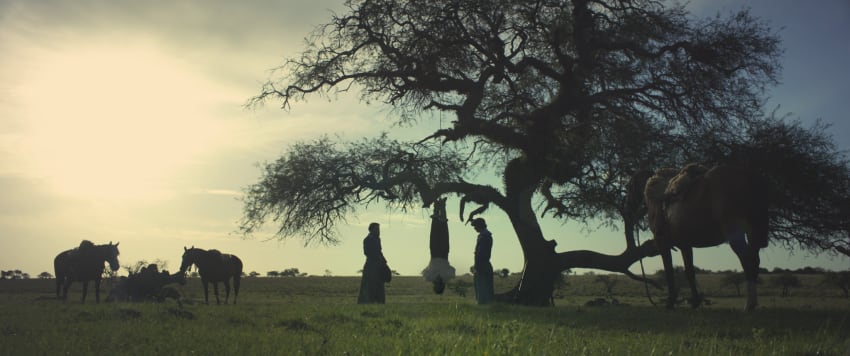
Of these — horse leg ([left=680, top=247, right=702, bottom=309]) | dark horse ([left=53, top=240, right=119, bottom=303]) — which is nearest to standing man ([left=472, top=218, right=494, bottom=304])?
horse leg ([left=680, top=247, right=702, bottom=309])

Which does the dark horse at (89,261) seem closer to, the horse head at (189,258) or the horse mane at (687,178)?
the horse head at (189,258)

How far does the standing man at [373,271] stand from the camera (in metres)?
21.4

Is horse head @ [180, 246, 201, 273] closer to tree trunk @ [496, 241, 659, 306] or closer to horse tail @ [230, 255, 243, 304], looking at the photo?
horse tail @ [230, 255, 243, 304]

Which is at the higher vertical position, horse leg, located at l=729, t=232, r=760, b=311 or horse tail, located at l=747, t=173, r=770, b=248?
horse tail, located at l=747, t=173, r=770, b=248

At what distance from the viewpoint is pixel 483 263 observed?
61.8 ft

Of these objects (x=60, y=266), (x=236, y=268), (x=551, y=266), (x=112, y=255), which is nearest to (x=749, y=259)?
(x=551, y=266)

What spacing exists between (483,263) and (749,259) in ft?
22.7

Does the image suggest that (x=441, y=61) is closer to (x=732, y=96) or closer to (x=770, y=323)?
(x=732, y=96)

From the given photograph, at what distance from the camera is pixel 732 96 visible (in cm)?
2267

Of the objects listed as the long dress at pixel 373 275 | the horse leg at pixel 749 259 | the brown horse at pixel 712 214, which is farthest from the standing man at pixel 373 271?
the horse leg at pixel 749 259

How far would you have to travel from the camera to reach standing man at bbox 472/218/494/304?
18.2 metres

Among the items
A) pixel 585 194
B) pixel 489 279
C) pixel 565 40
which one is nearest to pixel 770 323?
pixel 489 279

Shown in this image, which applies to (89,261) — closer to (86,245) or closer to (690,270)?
(86,245)

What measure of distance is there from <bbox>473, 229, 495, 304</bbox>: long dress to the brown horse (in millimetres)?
4304
